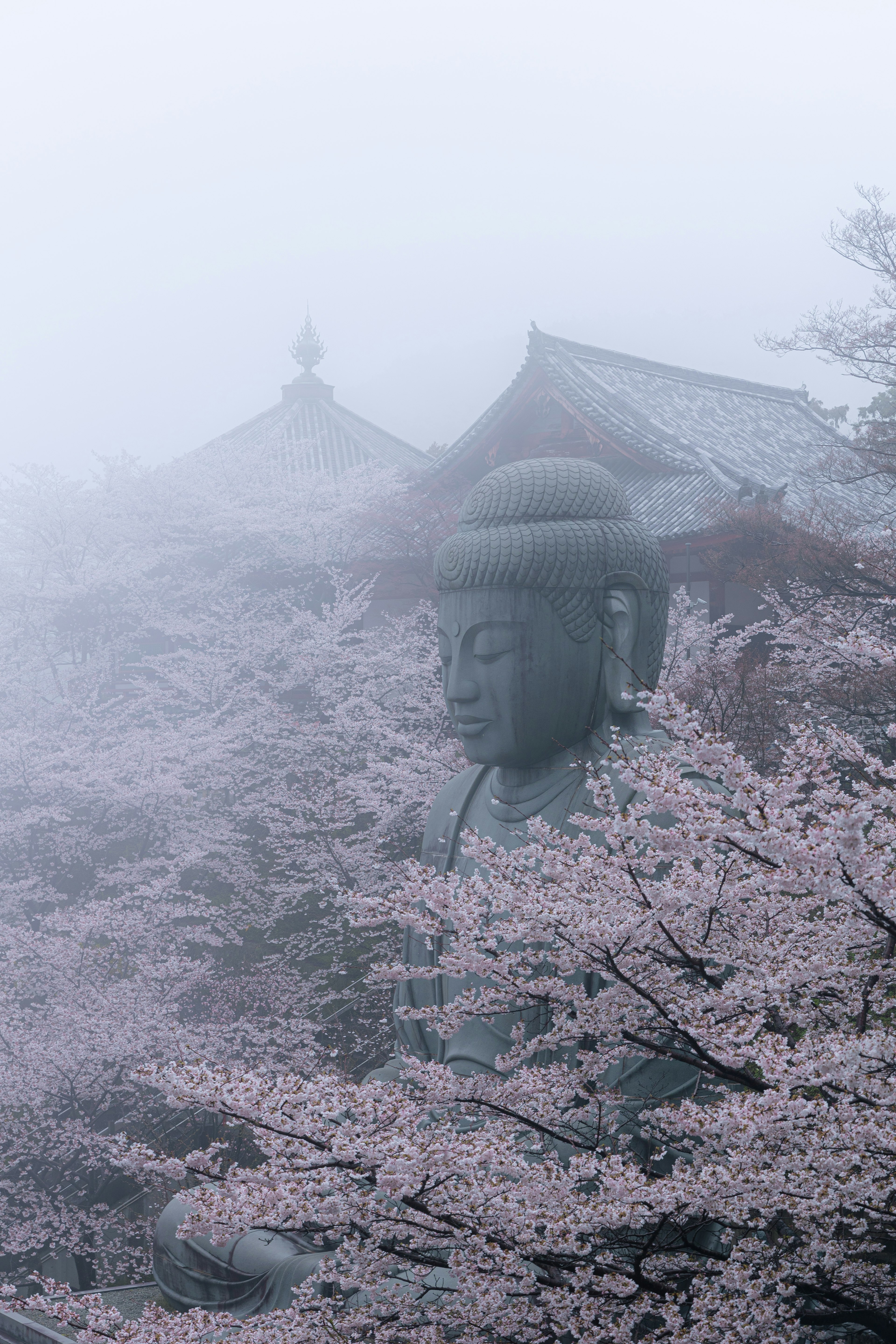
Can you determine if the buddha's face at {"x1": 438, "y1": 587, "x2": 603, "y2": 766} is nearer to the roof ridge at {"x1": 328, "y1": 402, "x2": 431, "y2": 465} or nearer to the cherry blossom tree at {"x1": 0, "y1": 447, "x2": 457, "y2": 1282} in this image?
the cherry blossom tree at {"x1": 0, "y1": 447, "x2": 457, "y2": 1282}

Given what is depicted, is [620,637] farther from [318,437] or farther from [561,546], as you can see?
[318,437]

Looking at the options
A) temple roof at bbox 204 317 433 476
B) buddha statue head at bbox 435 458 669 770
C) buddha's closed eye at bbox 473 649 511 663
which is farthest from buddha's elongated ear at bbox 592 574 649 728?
temple roof at bbox 204 317 433 476

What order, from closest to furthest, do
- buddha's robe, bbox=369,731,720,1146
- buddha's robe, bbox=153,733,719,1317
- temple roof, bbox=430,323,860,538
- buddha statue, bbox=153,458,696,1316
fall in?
buddha's robe, bbox=369,731,720,1146, buddha's robe, bbox=153,733,719,1317, buddha statue, bbox=153,458,696,1316, temple roof, bbox=430,323,860,538

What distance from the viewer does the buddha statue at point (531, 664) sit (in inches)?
131

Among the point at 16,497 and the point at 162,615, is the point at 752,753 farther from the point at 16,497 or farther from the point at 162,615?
the point at 16,497

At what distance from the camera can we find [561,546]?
338 centimetres

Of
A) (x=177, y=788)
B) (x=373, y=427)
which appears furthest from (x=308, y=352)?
(x=177, y=788)

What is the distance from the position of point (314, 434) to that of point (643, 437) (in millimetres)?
11675

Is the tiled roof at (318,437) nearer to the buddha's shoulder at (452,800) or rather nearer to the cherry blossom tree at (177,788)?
the cherry blossom tree at (177,788)

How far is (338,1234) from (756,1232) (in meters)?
0.84

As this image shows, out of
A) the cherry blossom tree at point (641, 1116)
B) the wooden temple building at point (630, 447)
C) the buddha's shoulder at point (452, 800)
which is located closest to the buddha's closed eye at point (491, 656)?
the buddha's shoulder at point (452, 800)

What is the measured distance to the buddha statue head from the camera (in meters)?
3.35

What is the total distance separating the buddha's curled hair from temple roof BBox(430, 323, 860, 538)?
9432 mm

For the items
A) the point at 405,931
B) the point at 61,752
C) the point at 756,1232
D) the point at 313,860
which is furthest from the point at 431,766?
the point at 756,1232
